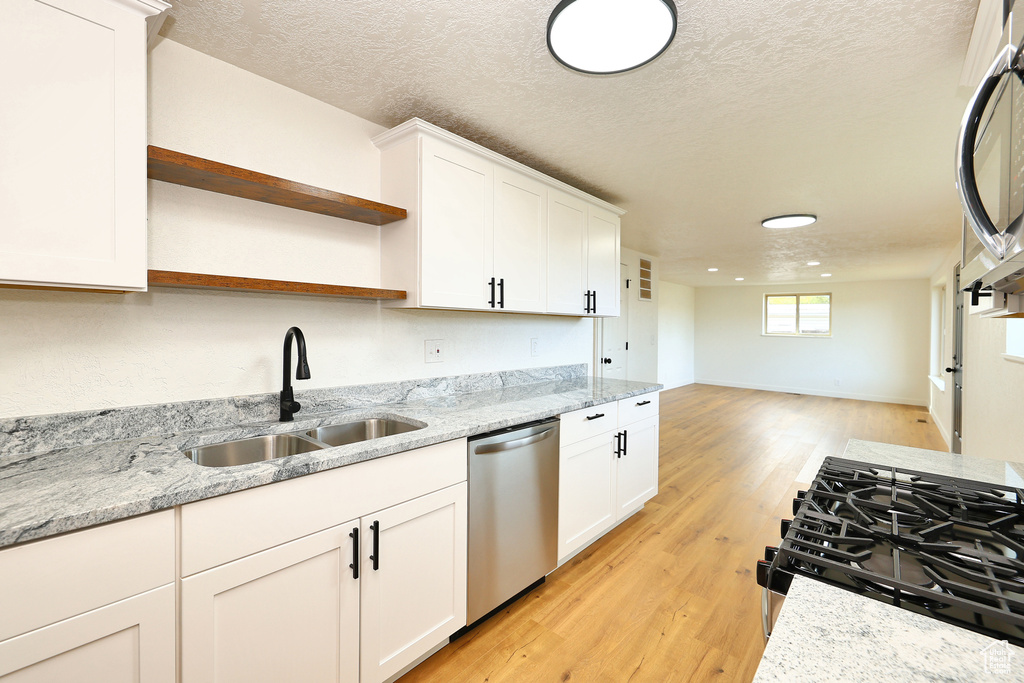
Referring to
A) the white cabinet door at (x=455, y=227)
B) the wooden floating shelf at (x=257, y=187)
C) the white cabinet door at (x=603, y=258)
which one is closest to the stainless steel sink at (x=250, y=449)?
the white cabinet door at (x=455, y=227)

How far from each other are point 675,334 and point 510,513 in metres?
8.07

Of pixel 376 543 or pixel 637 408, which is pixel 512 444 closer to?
pixel 376 543

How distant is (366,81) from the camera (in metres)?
1.88

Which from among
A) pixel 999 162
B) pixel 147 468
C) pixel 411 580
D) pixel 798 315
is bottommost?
pixel 411 580

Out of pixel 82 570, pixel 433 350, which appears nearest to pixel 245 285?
pixel 82 570

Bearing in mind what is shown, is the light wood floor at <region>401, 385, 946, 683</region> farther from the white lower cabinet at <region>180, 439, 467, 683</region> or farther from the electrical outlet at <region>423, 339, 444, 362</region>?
the electrical outlet at <region>423, 339, 444, 362</region>

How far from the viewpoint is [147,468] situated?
4.05ft

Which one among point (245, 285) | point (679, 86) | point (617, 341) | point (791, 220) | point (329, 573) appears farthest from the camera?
point (617, 341)

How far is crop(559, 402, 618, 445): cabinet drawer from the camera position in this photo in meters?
2.32

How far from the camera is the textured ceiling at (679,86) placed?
146 centimetres

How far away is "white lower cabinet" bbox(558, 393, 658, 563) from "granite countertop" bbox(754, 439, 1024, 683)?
1.62 m

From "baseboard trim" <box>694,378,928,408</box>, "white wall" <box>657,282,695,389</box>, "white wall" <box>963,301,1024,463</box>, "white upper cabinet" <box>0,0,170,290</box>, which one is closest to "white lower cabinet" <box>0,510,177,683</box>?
"white upper cabinet" <box>0,0,170,290</box>

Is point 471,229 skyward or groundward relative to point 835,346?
skyward

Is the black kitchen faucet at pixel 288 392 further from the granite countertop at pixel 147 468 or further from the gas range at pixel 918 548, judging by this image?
the gas range at pixel 918 548
